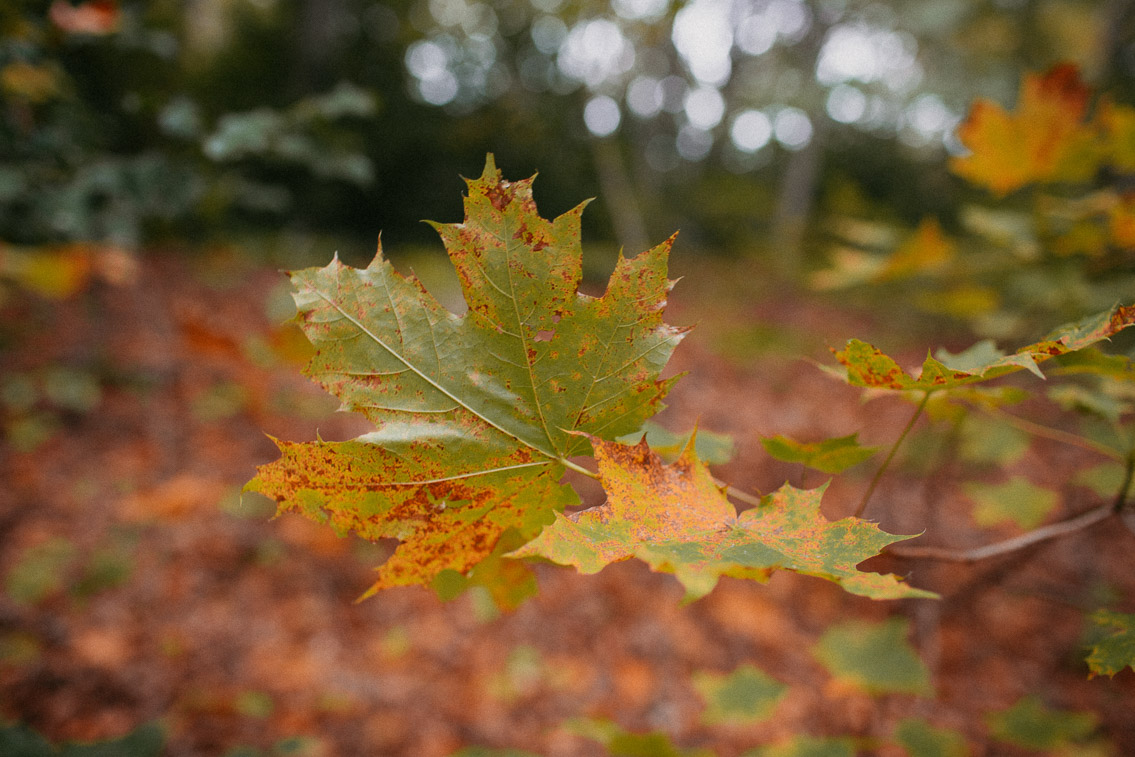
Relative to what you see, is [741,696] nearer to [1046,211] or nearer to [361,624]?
[1046,211]

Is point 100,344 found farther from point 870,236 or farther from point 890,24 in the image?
point 890,24

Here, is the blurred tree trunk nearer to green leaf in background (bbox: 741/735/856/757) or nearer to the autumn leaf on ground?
the autumn leaf on ground

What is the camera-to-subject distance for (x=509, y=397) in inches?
23.3

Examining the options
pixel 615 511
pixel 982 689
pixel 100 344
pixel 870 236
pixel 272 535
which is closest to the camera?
pixel 615 511

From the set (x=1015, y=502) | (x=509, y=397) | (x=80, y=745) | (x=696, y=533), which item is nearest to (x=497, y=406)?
(x=509, y=397)

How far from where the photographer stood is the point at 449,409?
0.58m

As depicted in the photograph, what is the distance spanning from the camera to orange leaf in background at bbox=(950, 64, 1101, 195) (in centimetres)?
129

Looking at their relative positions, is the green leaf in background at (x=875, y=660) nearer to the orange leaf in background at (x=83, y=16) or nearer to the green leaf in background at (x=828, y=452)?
the green leaf in background at (x=828, y=452)

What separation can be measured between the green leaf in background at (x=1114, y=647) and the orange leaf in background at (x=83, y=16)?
2.23m

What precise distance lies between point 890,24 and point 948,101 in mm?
1457

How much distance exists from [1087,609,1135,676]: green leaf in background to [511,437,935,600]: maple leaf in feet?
0.85

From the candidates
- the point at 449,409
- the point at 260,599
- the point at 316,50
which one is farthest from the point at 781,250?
the point at 449,409

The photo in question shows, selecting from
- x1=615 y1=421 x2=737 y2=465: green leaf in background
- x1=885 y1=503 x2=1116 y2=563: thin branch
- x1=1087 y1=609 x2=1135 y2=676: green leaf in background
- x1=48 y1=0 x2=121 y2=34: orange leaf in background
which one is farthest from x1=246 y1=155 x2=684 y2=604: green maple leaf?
x1=48 y1=0 x2=121 y2=34: orange leaf in background

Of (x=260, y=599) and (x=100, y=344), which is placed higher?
(x=100, y=344)
